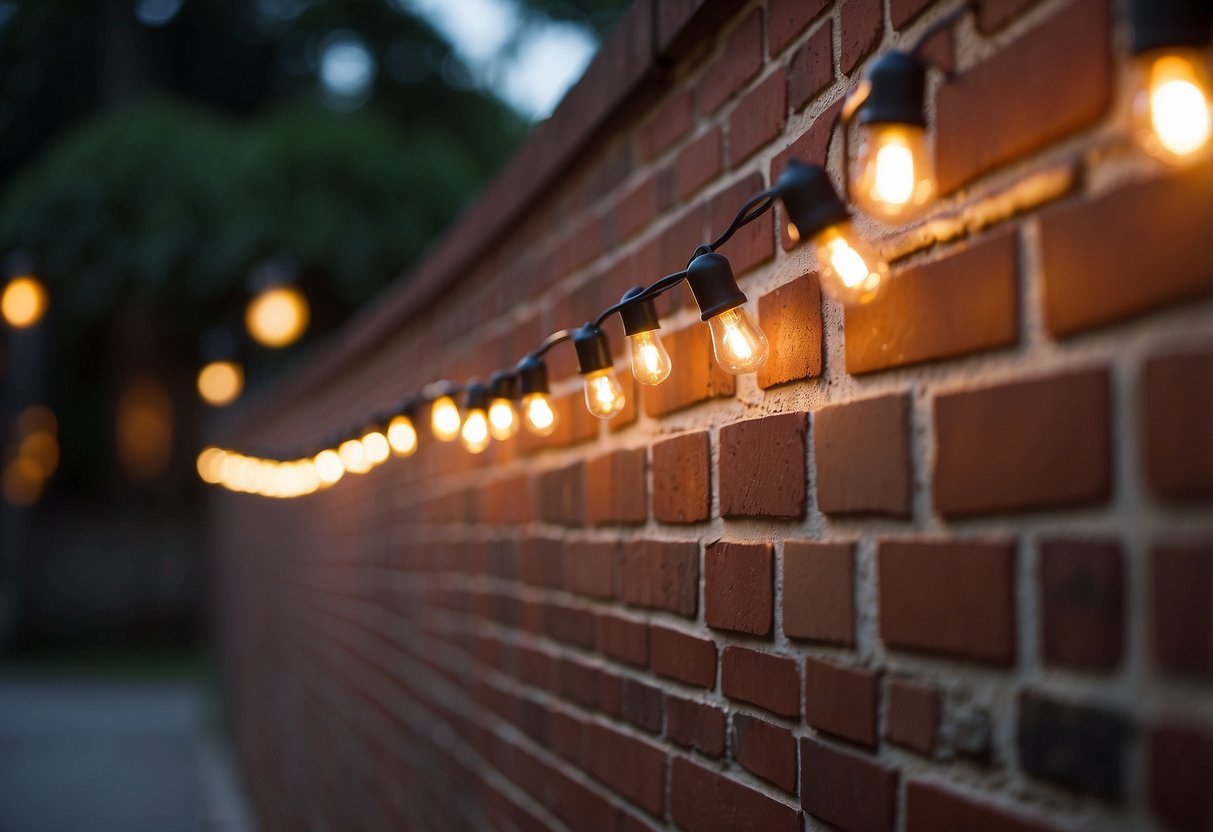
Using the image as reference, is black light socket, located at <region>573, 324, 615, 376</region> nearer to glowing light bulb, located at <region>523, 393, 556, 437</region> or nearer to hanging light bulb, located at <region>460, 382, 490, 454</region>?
glowing light bulb, located at <region>523, 393, 556, 437</region>

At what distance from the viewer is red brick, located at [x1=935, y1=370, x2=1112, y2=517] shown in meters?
0.72

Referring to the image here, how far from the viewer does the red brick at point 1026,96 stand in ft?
2.41

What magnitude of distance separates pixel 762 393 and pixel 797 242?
17 centimetres

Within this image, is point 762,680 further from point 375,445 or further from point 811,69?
point 375,445

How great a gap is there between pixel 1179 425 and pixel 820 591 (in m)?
0.45

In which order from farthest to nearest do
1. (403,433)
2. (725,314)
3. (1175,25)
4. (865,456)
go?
(403,433) < (725,314) < (865,456) < (1175,25)

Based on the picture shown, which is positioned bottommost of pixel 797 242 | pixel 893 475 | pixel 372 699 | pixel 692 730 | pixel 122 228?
pixel 372 699

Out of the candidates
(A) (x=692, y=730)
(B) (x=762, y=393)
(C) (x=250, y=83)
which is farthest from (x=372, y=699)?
(C) (x=250, y=83)

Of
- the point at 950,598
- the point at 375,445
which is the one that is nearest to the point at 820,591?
the point at 950,598

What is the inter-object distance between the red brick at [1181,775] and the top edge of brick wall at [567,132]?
991 mm

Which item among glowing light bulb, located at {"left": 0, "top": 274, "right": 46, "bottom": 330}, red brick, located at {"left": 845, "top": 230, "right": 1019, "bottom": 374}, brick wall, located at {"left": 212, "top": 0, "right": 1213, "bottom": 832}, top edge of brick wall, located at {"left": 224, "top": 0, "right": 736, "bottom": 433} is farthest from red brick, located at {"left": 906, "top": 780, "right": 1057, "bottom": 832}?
glowing light bulb, located at {"left": 0, "top": 274, "right": 46, "bottom": 330}

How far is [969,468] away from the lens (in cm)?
84

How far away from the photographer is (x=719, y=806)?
125 centimetres

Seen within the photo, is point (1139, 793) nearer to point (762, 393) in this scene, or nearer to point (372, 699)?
point (762, 393)
